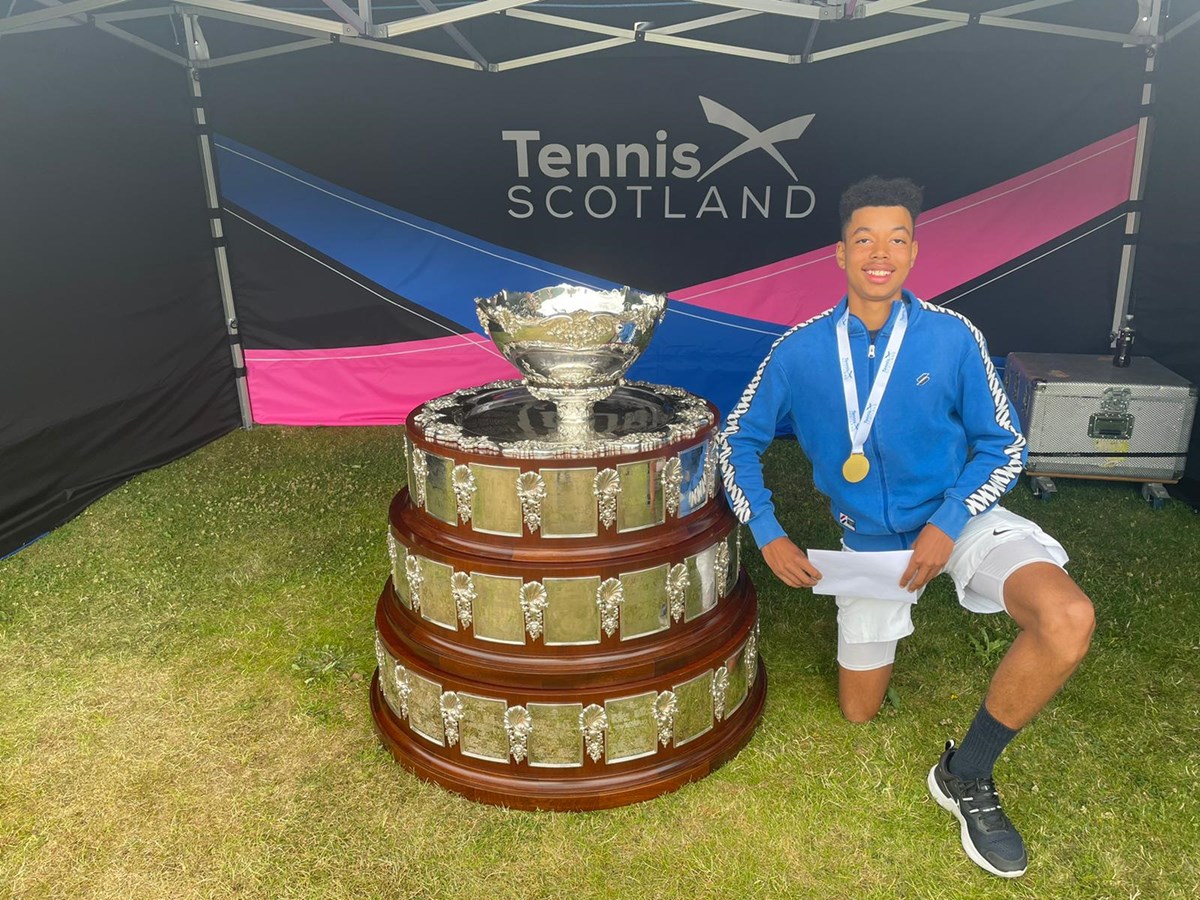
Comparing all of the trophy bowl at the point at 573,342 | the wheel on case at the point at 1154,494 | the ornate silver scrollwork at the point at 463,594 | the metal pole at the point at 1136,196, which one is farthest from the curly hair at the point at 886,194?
the metal pole at the point at 1136,196

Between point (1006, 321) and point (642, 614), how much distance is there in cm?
507

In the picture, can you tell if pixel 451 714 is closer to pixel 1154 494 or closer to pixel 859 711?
pixel 859 711

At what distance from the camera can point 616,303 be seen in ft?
11.4

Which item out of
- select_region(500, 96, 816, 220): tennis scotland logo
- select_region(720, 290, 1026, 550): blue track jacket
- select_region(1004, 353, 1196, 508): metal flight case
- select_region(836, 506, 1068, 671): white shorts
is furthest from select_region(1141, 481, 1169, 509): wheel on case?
select_region(720, 290, 1026, 550): blue track jacket

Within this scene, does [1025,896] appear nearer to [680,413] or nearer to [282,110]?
[680,413]

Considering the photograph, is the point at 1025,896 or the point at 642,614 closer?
the point at 1025,896

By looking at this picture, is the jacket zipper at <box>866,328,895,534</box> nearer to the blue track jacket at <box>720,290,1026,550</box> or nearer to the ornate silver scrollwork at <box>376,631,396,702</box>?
the blue track jacket at <box>720,290,1026,550</box>

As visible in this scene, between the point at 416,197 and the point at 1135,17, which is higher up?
the point at 1135,17

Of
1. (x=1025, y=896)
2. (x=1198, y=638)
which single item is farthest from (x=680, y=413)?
(x=1198, y=638)

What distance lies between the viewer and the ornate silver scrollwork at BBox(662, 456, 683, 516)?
278 cm

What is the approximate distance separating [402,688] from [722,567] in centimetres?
120

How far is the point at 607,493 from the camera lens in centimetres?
269

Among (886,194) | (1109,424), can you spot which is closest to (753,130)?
(1109,424)

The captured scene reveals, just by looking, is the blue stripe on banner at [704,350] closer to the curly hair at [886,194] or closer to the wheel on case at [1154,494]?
the wheel on case at [1154,494]
